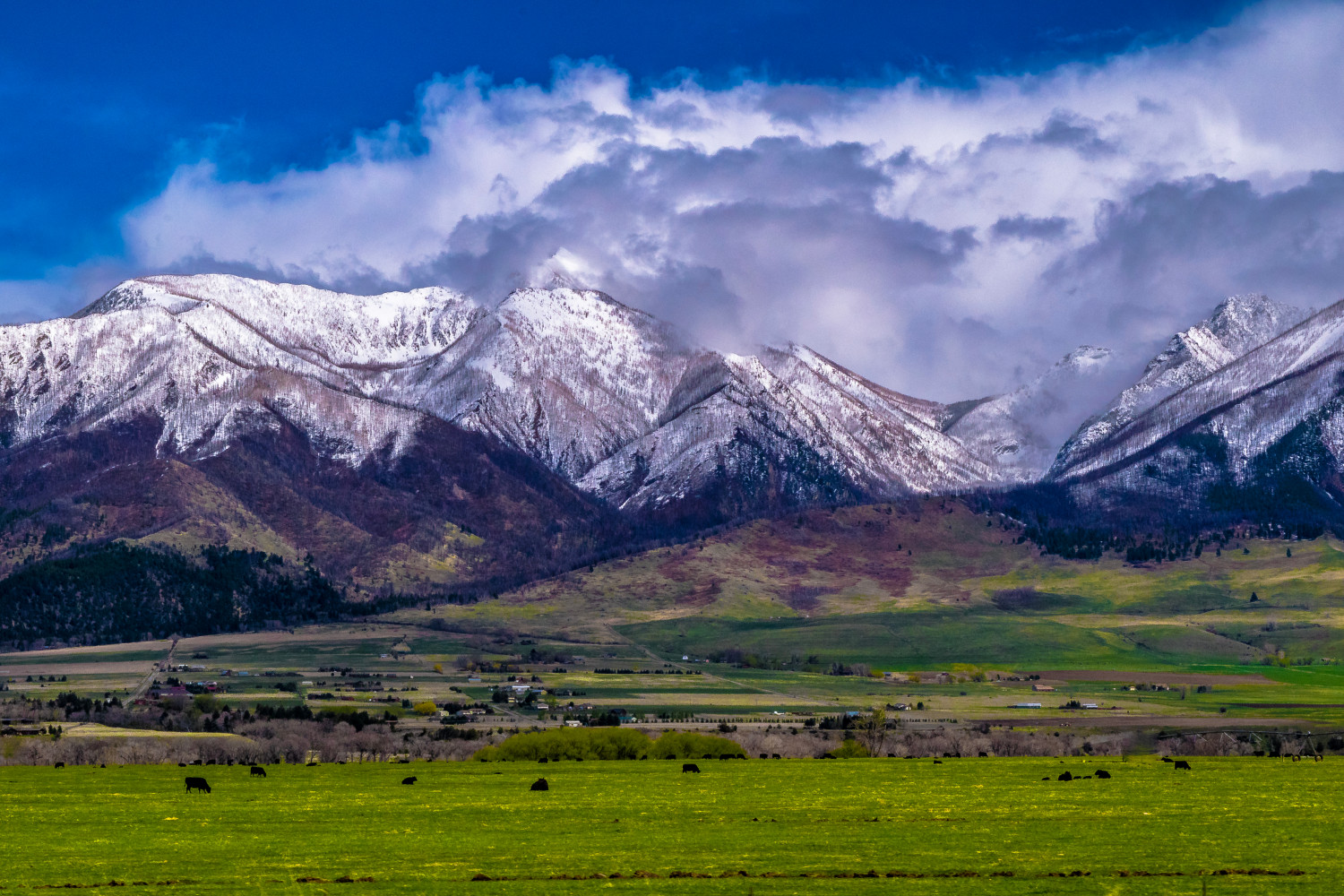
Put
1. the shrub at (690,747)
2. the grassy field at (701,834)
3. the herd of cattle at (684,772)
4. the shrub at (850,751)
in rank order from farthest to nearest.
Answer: the shrub at (850,751) → the shrub at (690,747) → the herd of cattle at (684,772) → the grassy field at (701,834)

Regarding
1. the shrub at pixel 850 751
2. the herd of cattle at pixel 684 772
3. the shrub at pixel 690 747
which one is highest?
the herd of cattle at pixel 684 772

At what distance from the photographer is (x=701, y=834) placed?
67.9 meters

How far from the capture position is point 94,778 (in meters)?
117

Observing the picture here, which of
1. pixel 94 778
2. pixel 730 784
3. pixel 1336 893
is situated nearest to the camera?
pixel 1336 893

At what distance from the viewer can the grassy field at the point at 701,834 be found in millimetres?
53375

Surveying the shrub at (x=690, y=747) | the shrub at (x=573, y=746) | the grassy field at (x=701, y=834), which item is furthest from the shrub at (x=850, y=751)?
the grassy field at (x=701, y=834)

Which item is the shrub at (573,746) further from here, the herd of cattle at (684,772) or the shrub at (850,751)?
the herd of cattle at (684,772)

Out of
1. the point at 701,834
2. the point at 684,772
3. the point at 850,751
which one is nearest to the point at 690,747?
the point at 850,751

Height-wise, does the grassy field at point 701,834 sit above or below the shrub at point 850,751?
above

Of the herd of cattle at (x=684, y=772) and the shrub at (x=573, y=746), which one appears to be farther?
the shrub at (x=573, y=746)

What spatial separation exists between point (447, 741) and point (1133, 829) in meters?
116

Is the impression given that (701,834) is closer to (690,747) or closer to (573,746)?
(573,746)

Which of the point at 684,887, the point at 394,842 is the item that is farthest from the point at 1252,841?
the point at 394,842

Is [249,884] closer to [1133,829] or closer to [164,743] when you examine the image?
[1133,829]
